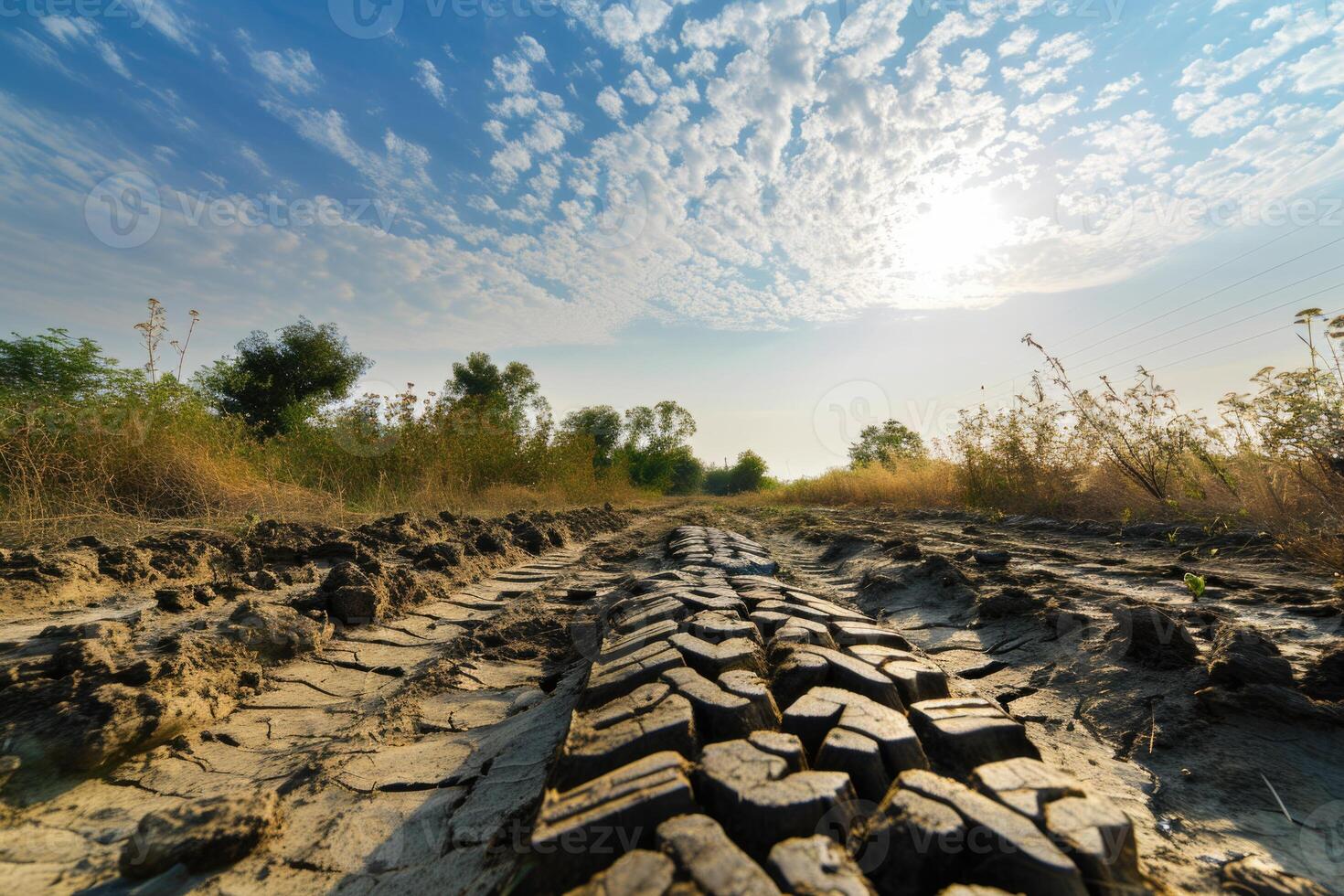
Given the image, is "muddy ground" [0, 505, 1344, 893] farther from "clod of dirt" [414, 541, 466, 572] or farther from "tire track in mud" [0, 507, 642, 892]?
"clod of dirt" [414, 541, 466, 572]

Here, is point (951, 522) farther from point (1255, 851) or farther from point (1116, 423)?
point (1255, 851)

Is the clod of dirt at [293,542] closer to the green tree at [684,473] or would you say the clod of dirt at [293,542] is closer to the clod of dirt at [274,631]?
the clod of dirt at [274,631]

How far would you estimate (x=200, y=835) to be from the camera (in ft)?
3.69

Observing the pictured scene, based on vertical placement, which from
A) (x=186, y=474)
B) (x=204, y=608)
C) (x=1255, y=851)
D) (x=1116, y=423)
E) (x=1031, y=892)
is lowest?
(x=1255, y=851)

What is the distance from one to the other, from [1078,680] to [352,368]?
3339cm

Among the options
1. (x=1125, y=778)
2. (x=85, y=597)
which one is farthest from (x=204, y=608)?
(x=1125, y=778)

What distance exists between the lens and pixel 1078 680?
6.59ft

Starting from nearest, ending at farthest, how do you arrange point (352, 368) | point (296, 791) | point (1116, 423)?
point (296, 791)
point (1116, 423)
point (352, 368)

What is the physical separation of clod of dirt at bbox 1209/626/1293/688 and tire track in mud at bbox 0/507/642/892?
2213 millimetres

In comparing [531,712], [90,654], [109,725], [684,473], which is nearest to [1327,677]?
[531,712]

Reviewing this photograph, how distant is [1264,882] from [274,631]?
10.5 feet

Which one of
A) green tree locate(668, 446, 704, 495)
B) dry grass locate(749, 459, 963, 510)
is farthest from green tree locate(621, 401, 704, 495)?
dry grass locate(749, 459, 963, 510)

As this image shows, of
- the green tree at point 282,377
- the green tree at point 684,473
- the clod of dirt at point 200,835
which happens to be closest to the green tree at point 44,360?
the green tree at point 282,377

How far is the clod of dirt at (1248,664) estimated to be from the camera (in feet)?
5.35
